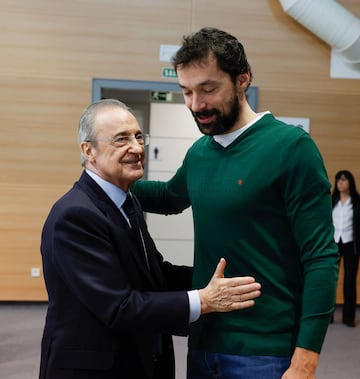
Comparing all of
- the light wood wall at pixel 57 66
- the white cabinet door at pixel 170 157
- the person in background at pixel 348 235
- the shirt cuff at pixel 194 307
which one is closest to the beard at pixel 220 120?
the shirt cuff at pixel 194 307

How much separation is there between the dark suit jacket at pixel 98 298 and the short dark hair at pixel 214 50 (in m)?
0.50

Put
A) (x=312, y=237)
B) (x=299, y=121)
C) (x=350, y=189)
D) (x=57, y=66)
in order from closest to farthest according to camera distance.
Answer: (x=312, y=237) < (x=350, y=189) < (x=57, y=66) < (x=299, y=121)

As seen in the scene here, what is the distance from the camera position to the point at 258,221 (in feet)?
4.47

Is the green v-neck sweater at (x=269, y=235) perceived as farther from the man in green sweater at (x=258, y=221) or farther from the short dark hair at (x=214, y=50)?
the short dark hair at (x=214, y=50)

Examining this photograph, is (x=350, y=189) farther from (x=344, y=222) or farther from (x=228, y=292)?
(x=228, y=292)

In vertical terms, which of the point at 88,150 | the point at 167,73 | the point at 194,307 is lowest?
the point at 194,307

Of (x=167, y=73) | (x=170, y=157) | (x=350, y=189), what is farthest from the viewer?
(x=170, y=157)

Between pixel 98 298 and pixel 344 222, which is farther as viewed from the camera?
pixel 344 222

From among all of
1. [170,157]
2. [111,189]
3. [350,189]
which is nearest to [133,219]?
[111,189]

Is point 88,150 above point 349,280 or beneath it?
above

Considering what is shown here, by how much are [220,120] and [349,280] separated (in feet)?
13.4

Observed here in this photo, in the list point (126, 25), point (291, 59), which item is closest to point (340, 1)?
point (291, 59)

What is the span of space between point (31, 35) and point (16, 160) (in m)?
1.34

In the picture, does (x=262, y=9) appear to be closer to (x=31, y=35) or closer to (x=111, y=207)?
(x=31, y=35)
